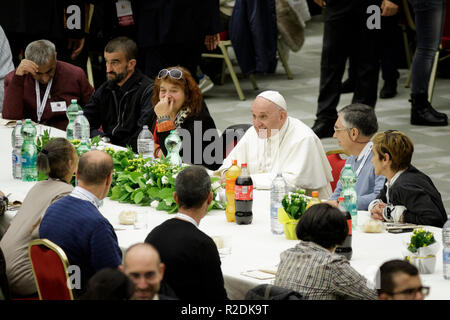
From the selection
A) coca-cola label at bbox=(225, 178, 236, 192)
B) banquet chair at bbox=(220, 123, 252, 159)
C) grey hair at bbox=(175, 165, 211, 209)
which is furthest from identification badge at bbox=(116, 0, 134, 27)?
grey hair at bbox=(175, 165, 211, 209)

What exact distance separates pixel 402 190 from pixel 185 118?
6.74ft

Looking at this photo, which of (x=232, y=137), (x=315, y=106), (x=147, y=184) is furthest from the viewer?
(x=315, y=106)

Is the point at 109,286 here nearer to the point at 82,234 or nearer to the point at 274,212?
the point at 82,234

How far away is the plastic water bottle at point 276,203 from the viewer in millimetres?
4562

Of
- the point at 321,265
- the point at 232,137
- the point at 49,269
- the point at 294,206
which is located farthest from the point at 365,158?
the point at 49,269

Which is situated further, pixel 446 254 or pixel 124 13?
pixel 124 13

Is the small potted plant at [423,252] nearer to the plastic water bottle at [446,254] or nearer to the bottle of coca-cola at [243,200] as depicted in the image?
the plastic water bottle at [446,254]

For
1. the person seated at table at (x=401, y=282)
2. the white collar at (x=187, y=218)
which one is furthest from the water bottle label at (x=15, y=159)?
the person seated at table at (x=401, y=282)

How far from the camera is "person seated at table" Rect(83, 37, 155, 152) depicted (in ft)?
23.3

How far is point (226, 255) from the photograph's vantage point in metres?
4.28

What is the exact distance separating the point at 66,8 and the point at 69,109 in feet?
8.65

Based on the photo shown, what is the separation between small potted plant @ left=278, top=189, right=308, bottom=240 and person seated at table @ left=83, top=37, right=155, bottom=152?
8.99 feet

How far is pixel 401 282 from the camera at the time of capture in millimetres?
3148
